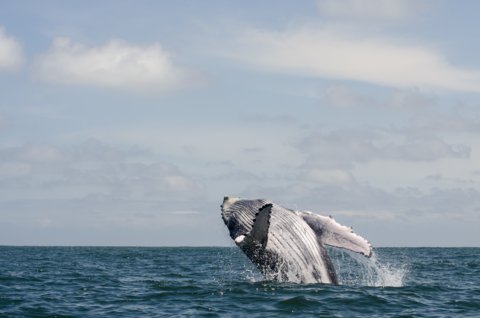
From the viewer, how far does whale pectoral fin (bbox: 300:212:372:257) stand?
49.3 ft

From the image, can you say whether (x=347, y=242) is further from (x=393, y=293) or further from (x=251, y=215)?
(x=393, y=293)

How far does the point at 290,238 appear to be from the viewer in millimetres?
15477

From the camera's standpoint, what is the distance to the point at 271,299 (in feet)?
53.5

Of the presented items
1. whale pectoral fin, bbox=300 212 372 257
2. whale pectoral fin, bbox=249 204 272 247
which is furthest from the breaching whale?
whale pectoral fin, bbox=249 204 272 247

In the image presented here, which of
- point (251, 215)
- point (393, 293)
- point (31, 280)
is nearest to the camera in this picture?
point (251, 215)

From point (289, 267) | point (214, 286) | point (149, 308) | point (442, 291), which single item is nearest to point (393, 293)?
point (442, 291)

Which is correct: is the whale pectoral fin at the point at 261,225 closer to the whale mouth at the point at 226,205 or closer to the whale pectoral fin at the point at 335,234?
the whale mouth at the point at 226,205

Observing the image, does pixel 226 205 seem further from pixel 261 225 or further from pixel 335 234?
pixel 335 234

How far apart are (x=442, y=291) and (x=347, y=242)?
673cm

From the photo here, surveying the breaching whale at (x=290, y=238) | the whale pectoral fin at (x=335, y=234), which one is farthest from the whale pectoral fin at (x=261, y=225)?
the whale pectoral fin at (x=335, y=234)

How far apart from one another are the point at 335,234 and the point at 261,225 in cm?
213

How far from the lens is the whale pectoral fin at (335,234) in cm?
1502

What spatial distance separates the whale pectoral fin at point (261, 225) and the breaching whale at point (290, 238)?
0.11 metres

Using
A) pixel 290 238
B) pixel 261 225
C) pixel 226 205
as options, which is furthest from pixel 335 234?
pixel 226 205
